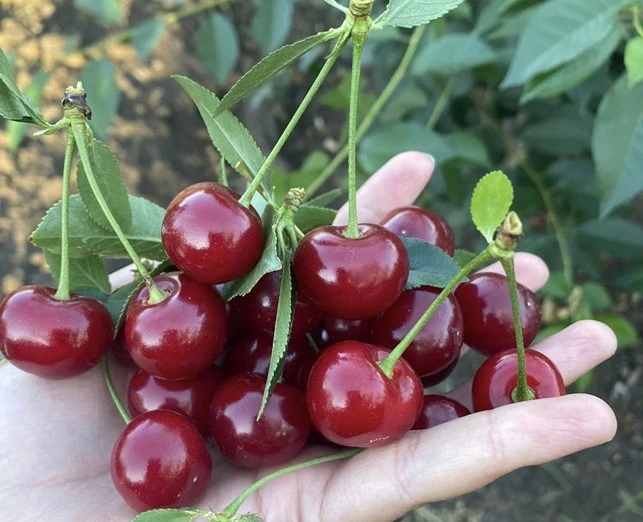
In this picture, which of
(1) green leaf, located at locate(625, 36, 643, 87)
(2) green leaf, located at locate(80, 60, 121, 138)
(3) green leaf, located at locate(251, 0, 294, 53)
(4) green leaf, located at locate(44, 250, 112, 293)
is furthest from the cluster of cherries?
(3) green leaf, located at locate(251, 0, 294, 53)

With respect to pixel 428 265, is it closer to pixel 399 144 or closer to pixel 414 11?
pixel 414 11

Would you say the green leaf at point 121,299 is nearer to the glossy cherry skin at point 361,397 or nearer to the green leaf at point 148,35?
the glossy cherry skin at point 361,397

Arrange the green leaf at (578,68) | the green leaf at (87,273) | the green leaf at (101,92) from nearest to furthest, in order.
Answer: the green leaf at (87,273)
the green leaf at (578,68)
the green leaf at (101,92)

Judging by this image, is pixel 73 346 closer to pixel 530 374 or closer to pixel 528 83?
pixel 530 374

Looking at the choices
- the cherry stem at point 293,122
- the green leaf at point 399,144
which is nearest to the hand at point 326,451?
the cherry stem at point 293,122

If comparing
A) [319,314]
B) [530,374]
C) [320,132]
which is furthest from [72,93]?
[320,132]

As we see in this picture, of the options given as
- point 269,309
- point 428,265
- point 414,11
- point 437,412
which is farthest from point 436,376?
point 414,11
